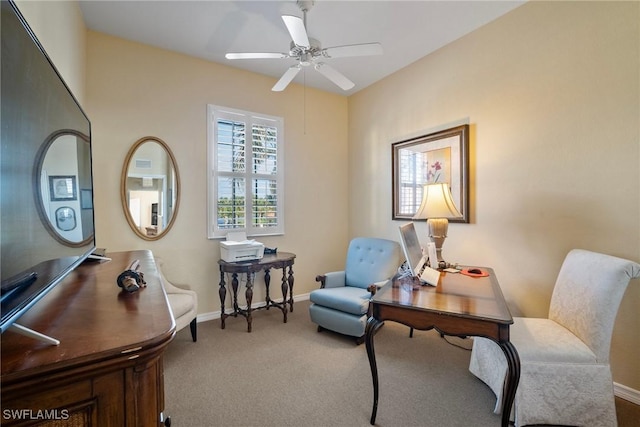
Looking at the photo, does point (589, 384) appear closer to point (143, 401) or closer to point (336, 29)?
point (143, 401)

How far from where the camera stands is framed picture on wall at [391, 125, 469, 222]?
113 inches

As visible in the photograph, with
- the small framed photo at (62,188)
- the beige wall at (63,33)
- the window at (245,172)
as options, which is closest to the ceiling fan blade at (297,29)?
the beige wall at (63,33)

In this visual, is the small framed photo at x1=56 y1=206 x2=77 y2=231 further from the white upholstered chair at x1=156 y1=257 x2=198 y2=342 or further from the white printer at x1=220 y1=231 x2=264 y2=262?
the white printer at x1=220 y1=231 x2=264 y2=262

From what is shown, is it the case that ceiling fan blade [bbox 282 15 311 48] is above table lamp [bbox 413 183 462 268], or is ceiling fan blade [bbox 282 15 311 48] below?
above

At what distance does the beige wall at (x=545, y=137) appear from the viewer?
1954 millimetres

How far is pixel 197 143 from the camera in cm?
329

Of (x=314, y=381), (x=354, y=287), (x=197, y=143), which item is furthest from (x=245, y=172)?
(x=314, y=381)

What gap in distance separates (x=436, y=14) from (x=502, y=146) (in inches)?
51.5

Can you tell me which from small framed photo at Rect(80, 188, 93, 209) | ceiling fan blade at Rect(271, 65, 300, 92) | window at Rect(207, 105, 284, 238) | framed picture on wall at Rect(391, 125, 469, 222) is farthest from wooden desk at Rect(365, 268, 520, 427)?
window at Rect(207, 105, 284, 238)

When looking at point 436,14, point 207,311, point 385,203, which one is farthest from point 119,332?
point 385,203

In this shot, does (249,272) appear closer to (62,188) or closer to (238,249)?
(238,249)

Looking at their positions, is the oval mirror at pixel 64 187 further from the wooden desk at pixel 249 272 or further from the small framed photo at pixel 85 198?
the wooden desk at pixel 249 272

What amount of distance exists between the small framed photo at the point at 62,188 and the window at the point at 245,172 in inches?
85.3

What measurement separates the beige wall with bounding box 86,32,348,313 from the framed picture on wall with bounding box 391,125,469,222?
105 cm
